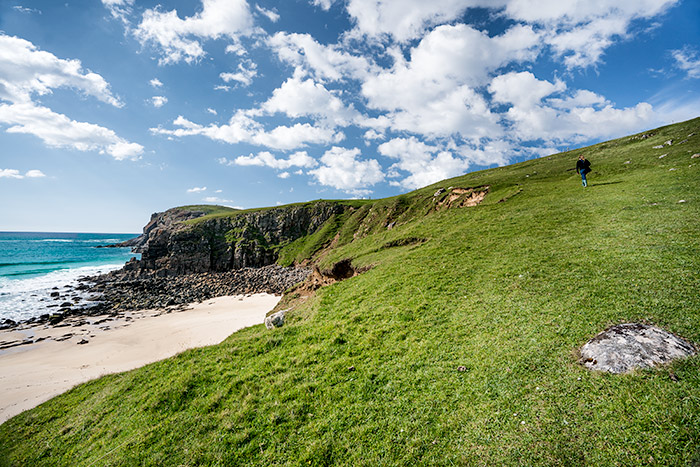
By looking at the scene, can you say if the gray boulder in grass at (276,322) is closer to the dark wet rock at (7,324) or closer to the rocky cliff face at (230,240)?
the dark wet rock at (7,324)

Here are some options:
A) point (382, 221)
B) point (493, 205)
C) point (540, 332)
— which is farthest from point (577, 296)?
point (382, 221)

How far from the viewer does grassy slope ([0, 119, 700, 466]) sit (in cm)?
671

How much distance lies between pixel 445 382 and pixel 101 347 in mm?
38888

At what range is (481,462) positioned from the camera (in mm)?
6461

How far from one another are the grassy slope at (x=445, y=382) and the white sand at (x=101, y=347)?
8145 millimetres

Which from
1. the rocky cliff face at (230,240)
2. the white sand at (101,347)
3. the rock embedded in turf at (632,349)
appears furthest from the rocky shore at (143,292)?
the rock embedded in turf at (632,349)

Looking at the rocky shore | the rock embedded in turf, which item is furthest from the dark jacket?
the rocky shore

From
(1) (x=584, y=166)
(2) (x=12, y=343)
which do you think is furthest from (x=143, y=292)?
(1) (x=584, y=166)

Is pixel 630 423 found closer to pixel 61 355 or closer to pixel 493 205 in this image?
pixel 493 205

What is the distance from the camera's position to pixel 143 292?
59.5 metres

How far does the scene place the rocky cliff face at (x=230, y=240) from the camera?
8750 centimetres

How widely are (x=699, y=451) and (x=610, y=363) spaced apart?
2.73 m

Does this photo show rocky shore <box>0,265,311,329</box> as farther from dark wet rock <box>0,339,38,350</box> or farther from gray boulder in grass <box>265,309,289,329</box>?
gray boulder in grass <box>265,309,289,329</box>

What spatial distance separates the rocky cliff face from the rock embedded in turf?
285 ft
